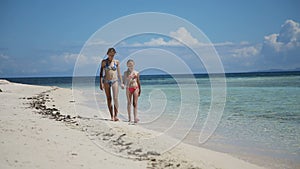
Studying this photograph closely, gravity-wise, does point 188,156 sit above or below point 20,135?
below

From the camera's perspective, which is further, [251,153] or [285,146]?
[285,146]

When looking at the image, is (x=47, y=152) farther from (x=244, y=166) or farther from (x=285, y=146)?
(x=285, y=146)

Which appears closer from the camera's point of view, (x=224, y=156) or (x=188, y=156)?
(x=188, y=156)

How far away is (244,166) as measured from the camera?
5.44m

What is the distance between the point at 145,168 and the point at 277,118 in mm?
7825

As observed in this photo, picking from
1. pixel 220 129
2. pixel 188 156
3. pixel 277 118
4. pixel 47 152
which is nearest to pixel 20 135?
pixel 47 152

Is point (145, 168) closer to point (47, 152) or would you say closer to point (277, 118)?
point (47, 152)

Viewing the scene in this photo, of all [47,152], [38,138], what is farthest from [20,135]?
[47,152]

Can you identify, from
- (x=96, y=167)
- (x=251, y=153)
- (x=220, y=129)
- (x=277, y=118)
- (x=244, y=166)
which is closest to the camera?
(x=96, y=167)

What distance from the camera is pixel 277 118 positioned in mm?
10930

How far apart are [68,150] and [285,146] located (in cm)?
492

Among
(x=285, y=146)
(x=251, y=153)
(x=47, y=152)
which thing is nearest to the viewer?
(x=47, y=152)

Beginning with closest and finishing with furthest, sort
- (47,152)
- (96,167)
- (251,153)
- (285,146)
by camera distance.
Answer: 1. (96,167)
2. (47,152)
3. (251,153)
4. (285,146)

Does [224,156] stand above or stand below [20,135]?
below
